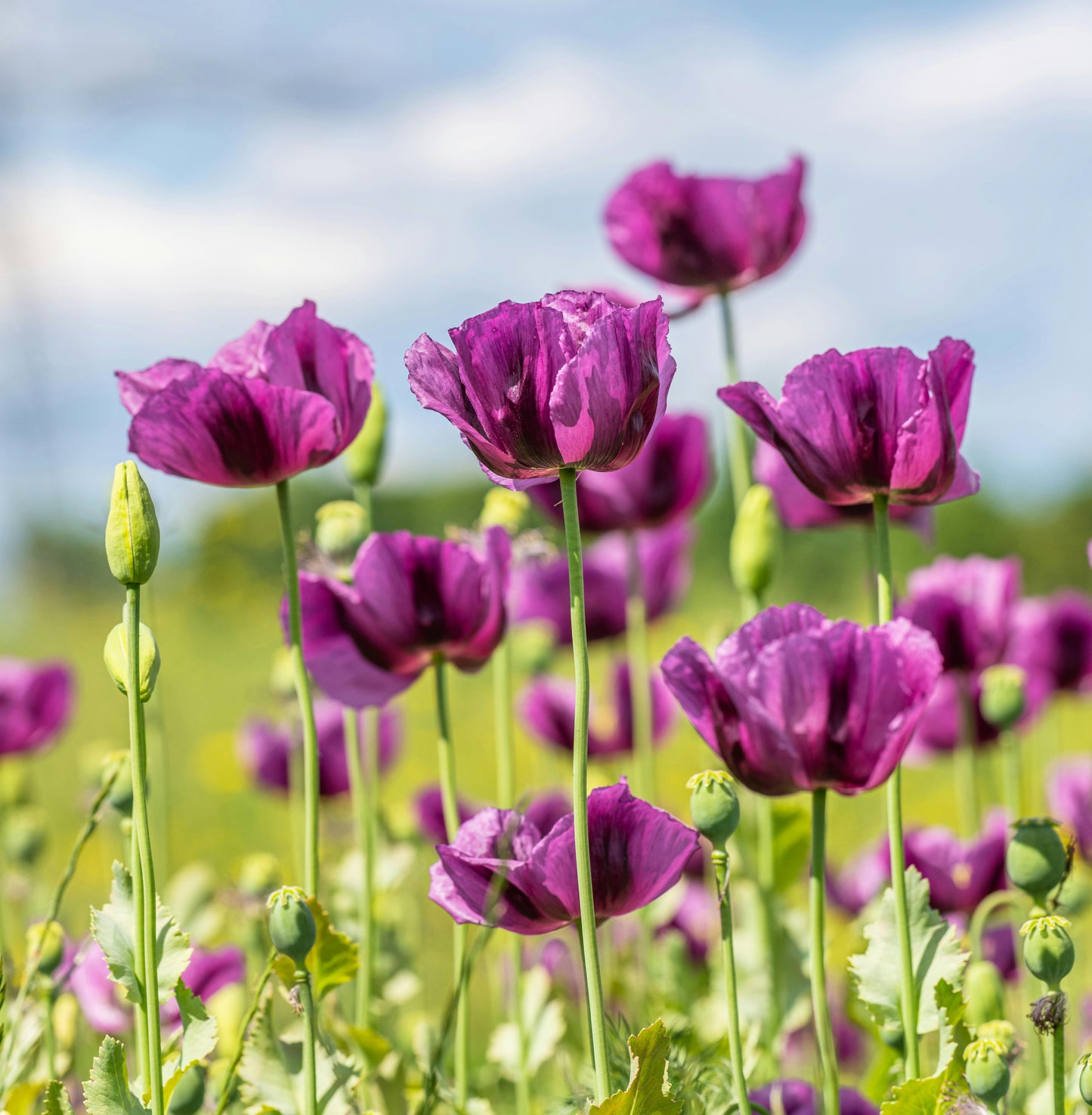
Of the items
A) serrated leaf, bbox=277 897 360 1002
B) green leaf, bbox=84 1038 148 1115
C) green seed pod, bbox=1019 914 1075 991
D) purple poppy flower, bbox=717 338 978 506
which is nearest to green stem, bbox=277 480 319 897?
serrated leaf, bbox=277 897 360 1002

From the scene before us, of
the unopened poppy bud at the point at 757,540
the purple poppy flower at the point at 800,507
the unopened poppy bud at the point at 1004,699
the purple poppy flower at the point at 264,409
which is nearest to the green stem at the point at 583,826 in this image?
the purple poppy flower at the point at 264,409

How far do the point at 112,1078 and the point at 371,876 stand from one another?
35cm

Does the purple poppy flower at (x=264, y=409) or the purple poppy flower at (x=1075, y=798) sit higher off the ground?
the purple poppy flower at (x=264, y=409)

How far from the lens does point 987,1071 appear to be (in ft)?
1.93

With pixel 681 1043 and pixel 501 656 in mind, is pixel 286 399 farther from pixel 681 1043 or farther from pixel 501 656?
pixel 681 1043

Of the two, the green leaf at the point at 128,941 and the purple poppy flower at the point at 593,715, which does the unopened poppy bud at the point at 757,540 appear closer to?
the green leaf at the point at 128,941

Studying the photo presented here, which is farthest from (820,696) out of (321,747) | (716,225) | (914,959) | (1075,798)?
(321,747)

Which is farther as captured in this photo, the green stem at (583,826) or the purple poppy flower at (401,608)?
the purple poppy flower at (401,608)

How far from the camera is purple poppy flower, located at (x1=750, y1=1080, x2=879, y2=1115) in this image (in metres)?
0.73

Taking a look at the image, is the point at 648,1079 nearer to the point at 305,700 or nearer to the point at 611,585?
the point at 305,700

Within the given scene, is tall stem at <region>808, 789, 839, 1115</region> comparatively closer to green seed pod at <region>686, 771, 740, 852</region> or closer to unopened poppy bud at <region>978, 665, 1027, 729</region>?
green seed pod at <region>686, 771, 740, 852</region>

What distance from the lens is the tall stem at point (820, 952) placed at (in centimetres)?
61

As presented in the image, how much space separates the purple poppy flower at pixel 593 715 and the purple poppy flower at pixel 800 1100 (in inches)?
27.9

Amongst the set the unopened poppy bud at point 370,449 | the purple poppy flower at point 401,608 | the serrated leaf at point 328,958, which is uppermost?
the unopened poppy bud at point 370,449
